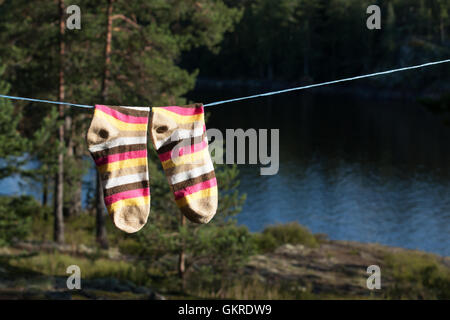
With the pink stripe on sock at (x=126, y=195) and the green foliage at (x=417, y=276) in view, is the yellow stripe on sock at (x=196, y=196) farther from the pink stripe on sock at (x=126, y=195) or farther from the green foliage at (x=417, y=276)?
the green foliage at (x=417, y=276)

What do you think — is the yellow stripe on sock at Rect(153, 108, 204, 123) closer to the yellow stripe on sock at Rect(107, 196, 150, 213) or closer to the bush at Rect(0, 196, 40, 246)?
the yellow stripe on sock at Rect(107, 196, 150, 213)

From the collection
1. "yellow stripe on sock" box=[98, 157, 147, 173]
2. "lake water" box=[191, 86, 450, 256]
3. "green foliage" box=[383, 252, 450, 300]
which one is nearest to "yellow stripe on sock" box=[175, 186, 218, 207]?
"yellow stripe on sock" box=[98, 157, 147, 173]

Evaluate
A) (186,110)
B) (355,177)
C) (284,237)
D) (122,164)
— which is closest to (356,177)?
(355,177)

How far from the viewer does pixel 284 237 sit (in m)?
20.3

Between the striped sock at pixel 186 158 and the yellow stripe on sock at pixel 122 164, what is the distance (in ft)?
0.50

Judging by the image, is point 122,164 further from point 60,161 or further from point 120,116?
point 60,161

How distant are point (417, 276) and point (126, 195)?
1421 centimetres

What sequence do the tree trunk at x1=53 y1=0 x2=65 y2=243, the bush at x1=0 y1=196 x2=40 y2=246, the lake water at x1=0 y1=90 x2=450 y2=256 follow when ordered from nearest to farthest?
the bush at x1=0 y1=196 x2=40 y2=246
the tree trunk at x1=53 y1=0 x2=65 y2=243
the lake water at x1=0 y1=90 x2=450 y2=256

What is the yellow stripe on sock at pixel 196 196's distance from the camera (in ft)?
13.8

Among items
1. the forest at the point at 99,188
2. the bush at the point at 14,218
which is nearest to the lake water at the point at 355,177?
the bush at the point at 14,218

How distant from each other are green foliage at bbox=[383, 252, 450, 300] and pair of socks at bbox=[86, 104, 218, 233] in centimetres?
1136

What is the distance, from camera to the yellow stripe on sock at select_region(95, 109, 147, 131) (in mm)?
4004
